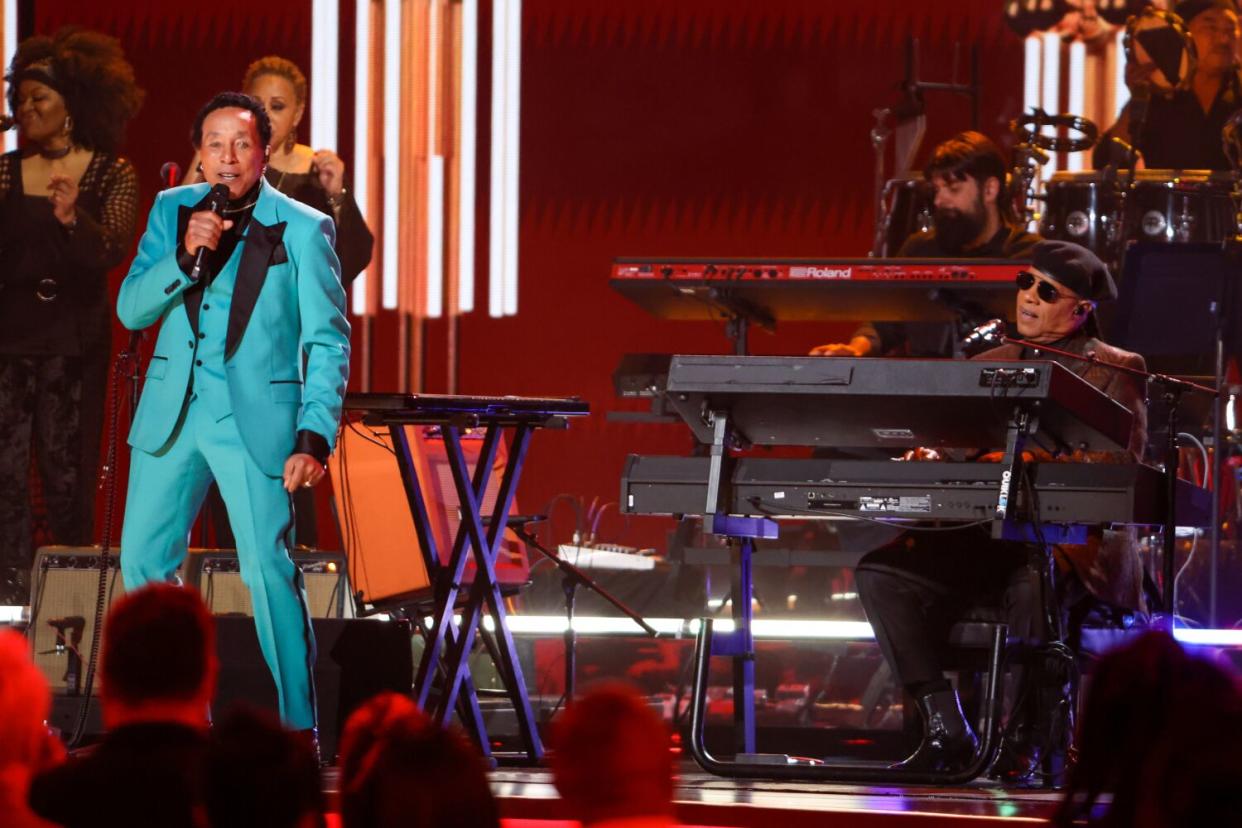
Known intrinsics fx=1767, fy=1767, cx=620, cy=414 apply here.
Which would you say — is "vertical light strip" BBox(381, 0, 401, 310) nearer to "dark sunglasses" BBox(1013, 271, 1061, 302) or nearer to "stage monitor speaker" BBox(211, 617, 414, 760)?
"stage monitor speaker" BBox(211, 617, 414, 760)

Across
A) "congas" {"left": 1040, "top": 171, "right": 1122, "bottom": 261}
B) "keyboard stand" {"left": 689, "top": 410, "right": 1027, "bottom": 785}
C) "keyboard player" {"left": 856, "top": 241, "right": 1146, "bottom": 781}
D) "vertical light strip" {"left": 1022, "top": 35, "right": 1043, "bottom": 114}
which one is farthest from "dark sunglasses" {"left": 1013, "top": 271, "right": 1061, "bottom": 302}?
"vertical light strip" {"left": 1022, "top": 35, "right": 1043, "bottom": 114}

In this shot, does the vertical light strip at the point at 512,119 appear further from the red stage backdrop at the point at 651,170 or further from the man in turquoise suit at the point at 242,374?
the man in turquoise suit at the point at 242,374

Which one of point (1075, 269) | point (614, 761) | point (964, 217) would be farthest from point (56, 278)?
point (614, 761)

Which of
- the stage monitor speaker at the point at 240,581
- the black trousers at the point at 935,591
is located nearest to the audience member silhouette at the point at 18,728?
the black trousers at the point at 935,591

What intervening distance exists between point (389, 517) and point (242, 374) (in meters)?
1.82

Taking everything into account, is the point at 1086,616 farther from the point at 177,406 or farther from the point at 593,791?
the point at 593,791

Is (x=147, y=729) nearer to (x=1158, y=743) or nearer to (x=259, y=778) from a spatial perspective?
(x=259, y=778)

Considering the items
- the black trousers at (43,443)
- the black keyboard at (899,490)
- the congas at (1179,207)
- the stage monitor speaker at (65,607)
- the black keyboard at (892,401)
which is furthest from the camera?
the black trousers at (43,443)

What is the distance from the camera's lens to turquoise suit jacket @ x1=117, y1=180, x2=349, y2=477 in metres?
4.50

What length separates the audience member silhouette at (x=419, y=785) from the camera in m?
1.91

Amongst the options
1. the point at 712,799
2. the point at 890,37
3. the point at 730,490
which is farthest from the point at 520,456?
the point at 890,37

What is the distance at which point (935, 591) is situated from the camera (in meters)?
4.96

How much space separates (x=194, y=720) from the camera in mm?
2232

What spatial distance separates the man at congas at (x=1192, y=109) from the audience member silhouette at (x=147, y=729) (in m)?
6.10
